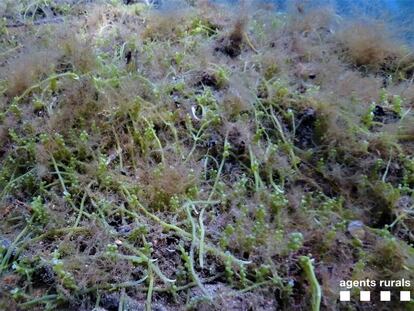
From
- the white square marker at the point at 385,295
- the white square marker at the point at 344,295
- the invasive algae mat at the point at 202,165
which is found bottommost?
the white square marker at the point at 385,295

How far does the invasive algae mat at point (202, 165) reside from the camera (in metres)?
1.77

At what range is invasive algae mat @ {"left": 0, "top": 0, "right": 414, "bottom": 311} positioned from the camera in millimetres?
1771

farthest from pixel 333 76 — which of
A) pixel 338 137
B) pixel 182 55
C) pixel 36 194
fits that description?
pixel 36 194

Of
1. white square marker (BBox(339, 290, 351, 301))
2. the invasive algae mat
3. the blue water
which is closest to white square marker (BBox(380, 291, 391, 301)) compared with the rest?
the invasive algae mat

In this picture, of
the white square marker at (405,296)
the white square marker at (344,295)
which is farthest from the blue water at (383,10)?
the white square marker at (344,295)

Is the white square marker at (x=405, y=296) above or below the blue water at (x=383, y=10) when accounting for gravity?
below

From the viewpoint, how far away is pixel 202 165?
234cm

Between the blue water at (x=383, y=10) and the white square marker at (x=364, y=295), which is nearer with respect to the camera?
the white square marker at (x=364, y=295)

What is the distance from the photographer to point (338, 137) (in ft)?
8.09

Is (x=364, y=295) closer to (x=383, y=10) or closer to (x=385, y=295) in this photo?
(x=385, y=295)

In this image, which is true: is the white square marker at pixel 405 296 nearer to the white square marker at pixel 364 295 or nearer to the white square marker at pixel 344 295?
the white square marker at pixel 364 295

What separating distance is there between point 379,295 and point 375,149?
1.05 meters

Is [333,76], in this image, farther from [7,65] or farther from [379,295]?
[7,65]

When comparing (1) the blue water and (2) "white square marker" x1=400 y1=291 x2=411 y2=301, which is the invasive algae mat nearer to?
(2) "white square marker" x1=400 y1=291 x2=411 y2=301
